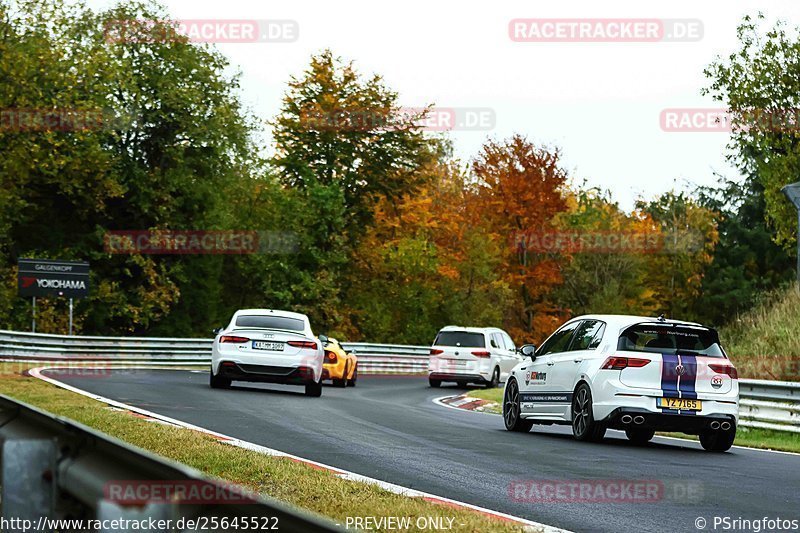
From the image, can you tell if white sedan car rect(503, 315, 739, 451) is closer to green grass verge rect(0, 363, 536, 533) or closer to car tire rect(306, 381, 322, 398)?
green grass verge rect(0, 363, 536, 533)

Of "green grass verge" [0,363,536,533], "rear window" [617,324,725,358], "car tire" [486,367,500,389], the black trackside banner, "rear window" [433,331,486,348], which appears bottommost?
"car tire" [486,367,500,389]

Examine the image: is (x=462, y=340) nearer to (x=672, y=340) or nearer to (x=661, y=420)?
(x=672, y=340)

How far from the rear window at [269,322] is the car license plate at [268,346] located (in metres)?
0.49

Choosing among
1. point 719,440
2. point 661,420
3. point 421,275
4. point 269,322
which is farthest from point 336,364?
point 421,275

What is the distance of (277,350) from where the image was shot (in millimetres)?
22516

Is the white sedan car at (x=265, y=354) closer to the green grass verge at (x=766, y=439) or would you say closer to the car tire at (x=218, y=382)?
the car tire at (x=218, y=382)

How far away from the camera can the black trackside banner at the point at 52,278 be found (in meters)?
37.9

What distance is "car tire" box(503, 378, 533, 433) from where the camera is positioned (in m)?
17.6

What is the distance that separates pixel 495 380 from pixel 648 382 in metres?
21.2

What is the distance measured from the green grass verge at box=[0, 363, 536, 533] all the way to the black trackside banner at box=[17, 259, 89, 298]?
924 inches

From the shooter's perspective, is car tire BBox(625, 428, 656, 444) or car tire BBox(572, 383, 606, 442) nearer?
car tire BBox(572, 383, 606, 442)

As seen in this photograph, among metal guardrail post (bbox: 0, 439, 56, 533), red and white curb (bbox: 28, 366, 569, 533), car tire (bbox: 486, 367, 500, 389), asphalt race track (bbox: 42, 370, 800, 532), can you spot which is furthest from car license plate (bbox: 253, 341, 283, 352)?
metal guardrail post (bbox: 0, 439, 56, 533)

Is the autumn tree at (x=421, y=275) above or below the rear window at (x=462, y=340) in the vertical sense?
above

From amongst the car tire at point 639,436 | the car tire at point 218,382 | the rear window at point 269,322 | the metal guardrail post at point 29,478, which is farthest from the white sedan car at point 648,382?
the metal guardrail post at point 29,478
